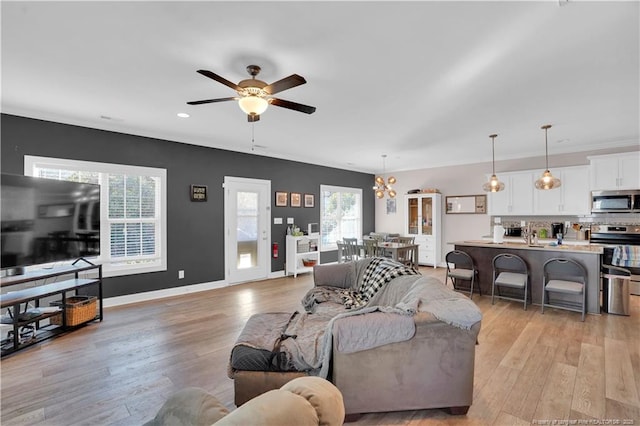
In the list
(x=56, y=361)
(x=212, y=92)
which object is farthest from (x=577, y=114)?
(x=56, y=361)

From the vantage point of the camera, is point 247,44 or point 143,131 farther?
point 143,131

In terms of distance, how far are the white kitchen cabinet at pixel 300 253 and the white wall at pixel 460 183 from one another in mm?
2705

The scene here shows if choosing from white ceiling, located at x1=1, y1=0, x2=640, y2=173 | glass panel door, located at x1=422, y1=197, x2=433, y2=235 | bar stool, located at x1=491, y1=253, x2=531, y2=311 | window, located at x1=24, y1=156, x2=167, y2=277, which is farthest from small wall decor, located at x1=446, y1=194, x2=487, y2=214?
window, located at x1=24, y1=156, x2=167, y2=277

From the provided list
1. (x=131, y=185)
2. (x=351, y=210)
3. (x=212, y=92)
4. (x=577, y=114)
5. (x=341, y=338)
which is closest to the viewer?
(x=341, y=338)

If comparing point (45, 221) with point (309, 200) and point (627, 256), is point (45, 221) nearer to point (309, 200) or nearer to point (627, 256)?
point (309, 200)

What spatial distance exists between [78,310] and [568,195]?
26.0ft

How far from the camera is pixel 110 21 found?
2111 mm

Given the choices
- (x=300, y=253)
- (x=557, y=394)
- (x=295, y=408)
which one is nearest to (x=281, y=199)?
(x=300, y=253)

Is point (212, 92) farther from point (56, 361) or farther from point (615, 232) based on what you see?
point (615, 232)

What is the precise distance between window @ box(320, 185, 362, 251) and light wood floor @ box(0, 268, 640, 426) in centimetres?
386

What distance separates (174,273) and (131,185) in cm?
153

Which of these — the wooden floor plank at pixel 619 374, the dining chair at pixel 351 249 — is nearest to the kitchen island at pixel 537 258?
the wooden floor plank at pixel 619 374

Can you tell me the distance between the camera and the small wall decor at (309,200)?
7147mm

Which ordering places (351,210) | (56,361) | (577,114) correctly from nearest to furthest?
(56,361) < (577,114) < (351,210)
